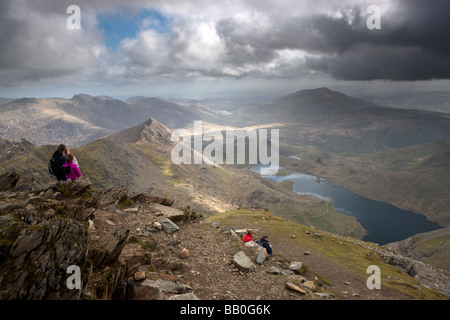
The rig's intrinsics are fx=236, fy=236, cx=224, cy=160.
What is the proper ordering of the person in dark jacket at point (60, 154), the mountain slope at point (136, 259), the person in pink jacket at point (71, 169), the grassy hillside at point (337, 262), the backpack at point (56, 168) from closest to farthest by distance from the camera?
the mountain slope at point (136, 259) < the person in dark jacket at point (60, 154) < the backpack at point (56, 168) < the person in pink jacket at point (71, 169) < the grassy hillside at point (337, 262)

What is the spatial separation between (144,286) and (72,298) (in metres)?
3.88

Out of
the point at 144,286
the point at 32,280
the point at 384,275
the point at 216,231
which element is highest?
the point at 32,280

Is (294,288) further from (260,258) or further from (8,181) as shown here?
(8,181)

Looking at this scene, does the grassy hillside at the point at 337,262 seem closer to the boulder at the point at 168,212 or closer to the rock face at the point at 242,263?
the rock face at the point at 242,263

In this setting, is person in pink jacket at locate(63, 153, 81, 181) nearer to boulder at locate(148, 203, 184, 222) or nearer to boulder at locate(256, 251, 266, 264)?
boulder at locate(148, 203, 184, 222)

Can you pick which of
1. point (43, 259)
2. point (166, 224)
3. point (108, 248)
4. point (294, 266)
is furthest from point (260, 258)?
point (43, 259)

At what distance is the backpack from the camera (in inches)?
880

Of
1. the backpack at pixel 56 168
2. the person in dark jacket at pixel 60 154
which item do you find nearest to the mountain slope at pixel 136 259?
the backpack at pixel 56 168

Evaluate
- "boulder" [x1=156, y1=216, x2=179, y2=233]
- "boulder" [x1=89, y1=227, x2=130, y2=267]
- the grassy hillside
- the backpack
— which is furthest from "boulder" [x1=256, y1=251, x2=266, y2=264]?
the backpack

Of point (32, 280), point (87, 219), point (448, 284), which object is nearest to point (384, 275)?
point (448, 284)

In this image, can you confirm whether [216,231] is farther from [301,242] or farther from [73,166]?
[301,242]

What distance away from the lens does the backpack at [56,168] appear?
2235cm

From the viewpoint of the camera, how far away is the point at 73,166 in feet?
76.3

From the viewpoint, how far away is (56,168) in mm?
22672
